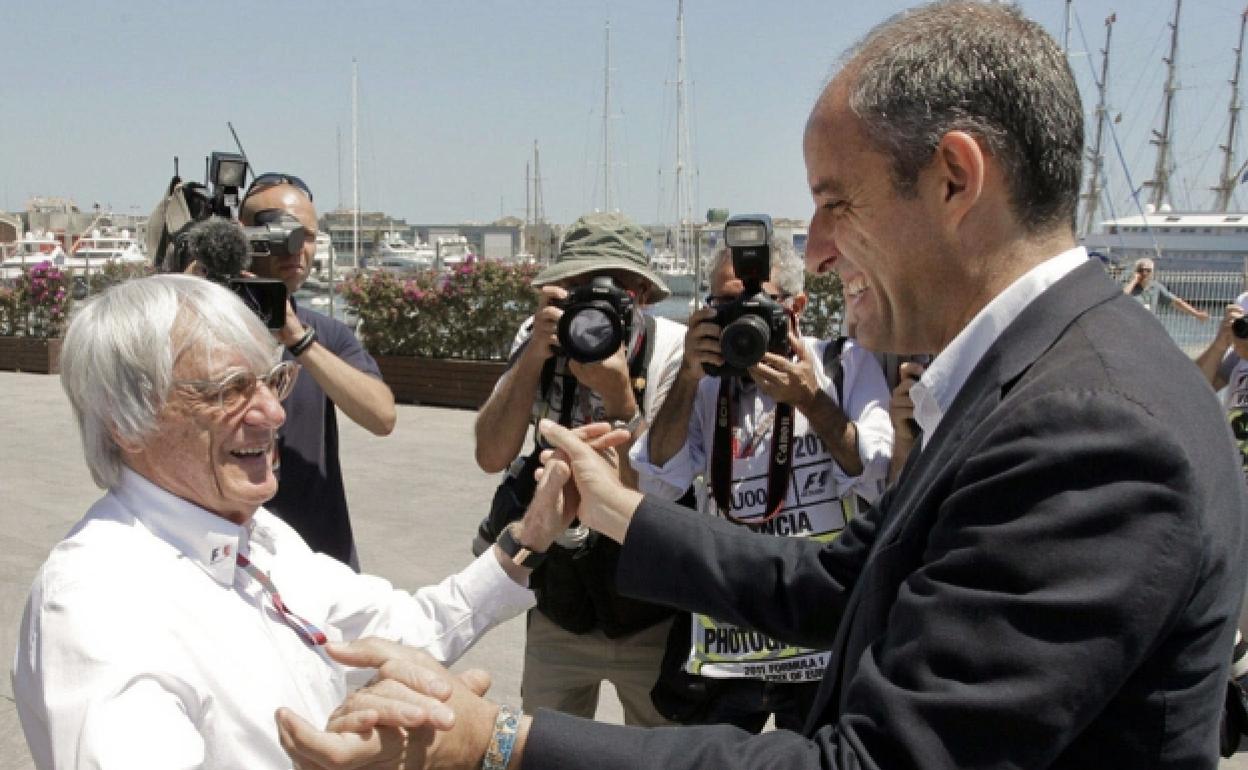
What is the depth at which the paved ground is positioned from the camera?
201 inches

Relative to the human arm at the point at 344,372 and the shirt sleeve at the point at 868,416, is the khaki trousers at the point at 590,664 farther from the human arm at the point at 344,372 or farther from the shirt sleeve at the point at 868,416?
the human arm at the point at 344,372

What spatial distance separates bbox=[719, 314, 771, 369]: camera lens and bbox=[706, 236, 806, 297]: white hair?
49 cm

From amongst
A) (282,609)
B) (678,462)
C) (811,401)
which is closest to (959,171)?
(282,609)

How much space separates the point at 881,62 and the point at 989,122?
185 mm

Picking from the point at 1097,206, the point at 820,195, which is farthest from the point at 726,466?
the point at 1097,206

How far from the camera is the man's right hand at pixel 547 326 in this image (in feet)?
10.8

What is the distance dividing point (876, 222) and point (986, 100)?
0.23 metres

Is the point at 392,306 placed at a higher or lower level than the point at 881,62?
lower

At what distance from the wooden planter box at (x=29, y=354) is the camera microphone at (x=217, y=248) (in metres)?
13.2

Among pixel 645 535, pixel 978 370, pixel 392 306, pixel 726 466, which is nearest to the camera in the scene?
pixel 978 370

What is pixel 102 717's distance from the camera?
1.61 metres

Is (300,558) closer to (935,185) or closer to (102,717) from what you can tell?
(102,717)

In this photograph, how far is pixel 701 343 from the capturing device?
3.15 meters

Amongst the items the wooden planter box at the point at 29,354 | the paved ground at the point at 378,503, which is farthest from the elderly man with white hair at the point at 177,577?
the wooden planter box at the point at 29,354
